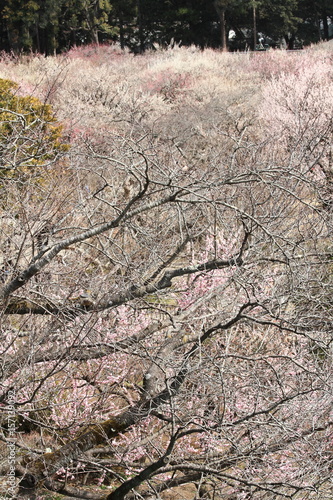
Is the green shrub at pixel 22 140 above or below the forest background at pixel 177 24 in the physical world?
below

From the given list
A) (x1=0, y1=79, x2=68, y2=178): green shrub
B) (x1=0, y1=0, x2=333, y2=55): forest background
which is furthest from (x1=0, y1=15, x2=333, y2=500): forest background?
(x1=0, y1=0, x2=333, y2=55): forest background

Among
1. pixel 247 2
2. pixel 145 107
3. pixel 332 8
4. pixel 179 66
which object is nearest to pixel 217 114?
pixel 145 107

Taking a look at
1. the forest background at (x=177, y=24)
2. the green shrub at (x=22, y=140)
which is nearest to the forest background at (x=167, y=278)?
the green shrub at (x=22, y=140)

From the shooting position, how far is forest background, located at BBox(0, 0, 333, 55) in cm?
2989

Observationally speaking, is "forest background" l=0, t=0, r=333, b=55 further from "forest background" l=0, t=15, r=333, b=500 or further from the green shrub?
the green shrub

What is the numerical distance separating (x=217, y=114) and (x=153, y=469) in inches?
539

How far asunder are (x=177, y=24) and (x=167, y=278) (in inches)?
1270

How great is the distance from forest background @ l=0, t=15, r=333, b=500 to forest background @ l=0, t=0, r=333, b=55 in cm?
300

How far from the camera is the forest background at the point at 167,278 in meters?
4.70

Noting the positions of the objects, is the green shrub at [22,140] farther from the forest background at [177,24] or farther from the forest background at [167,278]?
the forest background at [177,24]

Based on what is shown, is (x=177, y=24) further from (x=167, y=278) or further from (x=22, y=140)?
(x=167, y=278)

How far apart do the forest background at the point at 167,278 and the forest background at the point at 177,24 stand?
3.00m

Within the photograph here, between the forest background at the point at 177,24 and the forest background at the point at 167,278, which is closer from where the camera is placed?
the forest background at the point at 167,278

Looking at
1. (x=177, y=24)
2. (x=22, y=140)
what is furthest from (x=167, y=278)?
(x=177, y=24)
